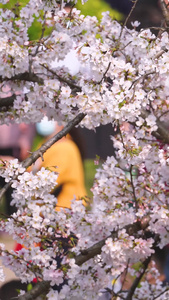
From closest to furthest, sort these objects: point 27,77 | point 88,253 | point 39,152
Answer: point 39,152 < point 88,253 < point 27,77

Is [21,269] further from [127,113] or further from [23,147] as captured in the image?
[23,147]

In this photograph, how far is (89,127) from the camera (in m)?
3.72

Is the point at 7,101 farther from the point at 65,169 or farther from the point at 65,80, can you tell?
the point at 65,169

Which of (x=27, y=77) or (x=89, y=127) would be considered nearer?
(x=89, y=127)

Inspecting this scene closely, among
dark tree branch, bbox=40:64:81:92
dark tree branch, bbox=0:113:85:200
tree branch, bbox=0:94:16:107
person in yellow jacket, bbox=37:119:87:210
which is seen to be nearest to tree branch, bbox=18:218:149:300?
dark tree branch, bbox=0:113:85:200

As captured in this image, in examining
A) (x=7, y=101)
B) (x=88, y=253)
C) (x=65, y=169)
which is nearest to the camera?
(x=88, y=253)

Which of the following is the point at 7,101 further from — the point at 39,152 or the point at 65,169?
the point at 65,169

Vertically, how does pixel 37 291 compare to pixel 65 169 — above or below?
below

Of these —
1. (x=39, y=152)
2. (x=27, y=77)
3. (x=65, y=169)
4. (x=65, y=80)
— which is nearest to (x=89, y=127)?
(x=39, y=152)

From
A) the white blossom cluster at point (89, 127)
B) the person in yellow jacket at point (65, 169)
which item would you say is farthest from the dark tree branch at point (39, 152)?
the person in yellow jacket at point (65, 169)

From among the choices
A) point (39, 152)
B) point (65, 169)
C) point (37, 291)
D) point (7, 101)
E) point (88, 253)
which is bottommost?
point (37, 291)

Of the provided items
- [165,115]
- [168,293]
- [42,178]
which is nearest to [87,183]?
[168,293]

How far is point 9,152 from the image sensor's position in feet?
30.4

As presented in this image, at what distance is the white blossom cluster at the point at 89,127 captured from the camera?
3633mm
